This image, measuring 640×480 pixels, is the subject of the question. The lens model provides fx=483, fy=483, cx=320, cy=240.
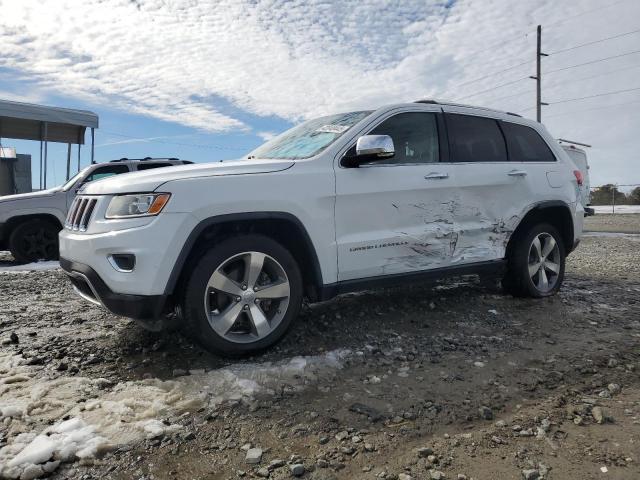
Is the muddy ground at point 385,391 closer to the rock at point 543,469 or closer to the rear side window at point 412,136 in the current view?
the rock at point 543,469

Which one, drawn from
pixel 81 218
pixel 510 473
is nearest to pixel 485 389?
pixel 510 473

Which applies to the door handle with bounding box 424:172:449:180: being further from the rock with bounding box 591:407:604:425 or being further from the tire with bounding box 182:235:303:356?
the rock with bounding box 591:407:604:425

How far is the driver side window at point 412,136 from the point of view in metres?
4.12

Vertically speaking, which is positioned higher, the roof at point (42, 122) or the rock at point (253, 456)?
the roof at point (42, 122)

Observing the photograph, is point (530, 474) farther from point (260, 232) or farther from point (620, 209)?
point (620, 209)

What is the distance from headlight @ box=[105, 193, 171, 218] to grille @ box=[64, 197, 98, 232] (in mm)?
278

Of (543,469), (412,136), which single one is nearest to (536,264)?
(412,136)

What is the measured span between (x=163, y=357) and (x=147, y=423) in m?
0.97

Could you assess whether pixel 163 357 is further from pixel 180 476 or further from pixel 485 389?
pixel 485 389

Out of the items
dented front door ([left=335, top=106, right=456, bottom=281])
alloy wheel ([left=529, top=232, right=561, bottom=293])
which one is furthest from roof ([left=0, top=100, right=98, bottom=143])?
alloy wheel ([left=529, top=232, right=561, bottom=293])

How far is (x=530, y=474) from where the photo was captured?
2.02 meters

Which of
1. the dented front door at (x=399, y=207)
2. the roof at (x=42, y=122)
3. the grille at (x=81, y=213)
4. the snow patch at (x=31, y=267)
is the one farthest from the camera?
the roof at (x=42, y=122)

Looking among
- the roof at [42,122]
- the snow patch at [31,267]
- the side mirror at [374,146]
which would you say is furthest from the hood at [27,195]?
the side mirror at [374,146]

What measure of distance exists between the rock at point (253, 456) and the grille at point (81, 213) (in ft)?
6.50
